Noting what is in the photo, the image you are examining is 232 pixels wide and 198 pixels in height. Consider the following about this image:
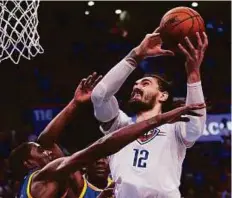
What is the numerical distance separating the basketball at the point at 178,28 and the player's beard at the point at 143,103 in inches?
A: 12.6

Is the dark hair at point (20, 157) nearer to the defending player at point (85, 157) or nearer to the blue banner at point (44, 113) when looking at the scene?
the defending player at point (85, 157)

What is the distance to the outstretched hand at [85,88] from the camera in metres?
3.61

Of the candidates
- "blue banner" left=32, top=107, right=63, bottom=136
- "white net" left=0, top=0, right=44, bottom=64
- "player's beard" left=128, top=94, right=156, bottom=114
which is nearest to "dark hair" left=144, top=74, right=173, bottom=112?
"player's beard" left=128, top=94, right=156, bottom=114

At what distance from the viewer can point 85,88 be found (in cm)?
365

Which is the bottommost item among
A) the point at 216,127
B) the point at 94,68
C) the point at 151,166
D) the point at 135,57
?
the point at 216,127

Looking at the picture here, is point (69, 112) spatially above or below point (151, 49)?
below

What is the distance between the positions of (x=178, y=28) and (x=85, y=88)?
0.76 m

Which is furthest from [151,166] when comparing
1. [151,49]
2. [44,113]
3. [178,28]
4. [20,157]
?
[44,113]

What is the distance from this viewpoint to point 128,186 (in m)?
3.20

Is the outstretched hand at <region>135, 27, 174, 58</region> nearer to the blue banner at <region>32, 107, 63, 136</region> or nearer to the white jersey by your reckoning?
the white jersey

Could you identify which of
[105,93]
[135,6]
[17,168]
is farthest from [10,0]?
[135,6]

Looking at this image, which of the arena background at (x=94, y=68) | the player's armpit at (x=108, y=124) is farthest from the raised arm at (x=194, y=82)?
the arena background at (x=94, y=68)

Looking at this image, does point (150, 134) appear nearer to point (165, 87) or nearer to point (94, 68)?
point (165, 87)

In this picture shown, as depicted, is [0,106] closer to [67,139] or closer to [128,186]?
[67,139]
